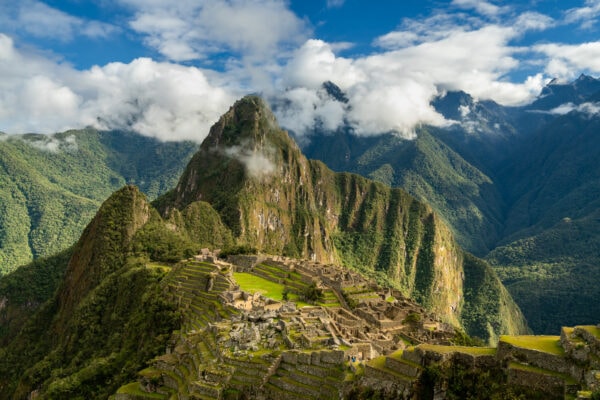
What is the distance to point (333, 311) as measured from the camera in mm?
58281

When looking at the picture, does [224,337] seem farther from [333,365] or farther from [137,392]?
[333,365]

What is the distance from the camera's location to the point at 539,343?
70.5ft

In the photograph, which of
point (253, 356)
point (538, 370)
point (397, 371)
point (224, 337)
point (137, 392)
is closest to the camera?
point (538, 370)

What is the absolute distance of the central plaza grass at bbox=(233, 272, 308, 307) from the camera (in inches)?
2657

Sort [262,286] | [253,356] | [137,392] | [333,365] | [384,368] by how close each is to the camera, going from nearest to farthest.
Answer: [384,368], [333,365], [253,356], [137,392], [262,286]

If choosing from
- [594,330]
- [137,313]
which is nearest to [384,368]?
[594,330]

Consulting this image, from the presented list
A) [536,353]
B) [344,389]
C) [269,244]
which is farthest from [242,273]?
[269,244]

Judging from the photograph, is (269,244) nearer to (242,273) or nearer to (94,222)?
(94,222)

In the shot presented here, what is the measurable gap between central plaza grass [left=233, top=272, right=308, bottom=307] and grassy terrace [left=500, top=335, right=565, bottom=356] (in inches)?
1729

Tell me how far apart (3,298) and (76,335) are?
59.1 m

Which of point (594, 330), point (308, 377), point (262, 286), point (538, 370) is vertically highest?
point (262, 286)

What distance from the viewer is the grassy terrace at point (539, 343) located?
2033cm

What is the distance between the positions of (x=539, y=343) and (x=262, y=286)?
184 ft

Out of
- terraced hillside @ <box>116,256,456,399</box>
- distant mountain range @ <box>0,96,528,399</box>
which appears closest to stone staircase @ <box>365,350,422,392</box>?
distant mountain range @ <box>0,96,528,399</box>
